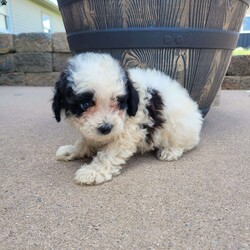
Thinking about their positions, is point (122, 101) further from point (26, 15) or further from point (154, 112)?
point (26, 15)

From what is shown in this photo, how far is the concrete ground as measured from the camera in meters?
1.33

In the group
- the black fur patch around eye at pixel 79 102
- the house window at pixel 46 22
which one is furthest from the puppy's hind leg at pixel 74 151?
the house window at pixel 46 22

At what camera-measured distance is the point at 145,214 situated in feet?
4.98

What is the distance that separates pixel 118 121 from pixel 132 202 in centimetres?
48

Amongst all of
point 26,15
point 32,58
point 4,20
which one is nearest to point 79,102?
point 32,58

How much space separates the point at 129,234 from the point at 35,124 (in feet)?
7.52

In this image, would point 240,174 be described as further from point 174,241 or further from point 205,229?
point 174,241

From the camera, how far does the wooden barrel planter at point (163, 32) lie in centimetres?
241

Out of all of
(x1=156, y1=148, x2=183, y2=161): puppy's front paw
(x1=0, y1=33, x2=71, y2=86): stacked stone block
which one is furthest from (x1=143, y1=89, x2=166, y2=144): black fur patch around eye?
(x1=0, y1=33, x2=71, y2=86): stacked stone block

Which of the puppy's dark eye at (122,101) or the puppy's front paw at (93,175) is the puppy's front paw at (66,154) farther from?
the puppy's dark eye at (122,101)

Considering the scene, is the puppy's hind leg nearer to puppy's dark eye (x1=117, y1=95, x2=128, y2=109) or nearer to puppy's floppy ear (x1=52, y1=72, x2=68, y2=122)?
puppy's floppy ear (x1=52, y1=72, x2=68, y2=122)

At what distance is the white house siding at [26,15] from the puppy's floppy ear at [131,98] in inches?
476

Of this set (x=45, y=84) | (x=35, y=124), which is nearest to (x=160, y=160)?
(x=35, y=124)

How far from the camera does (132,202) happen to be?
1.63 meters
